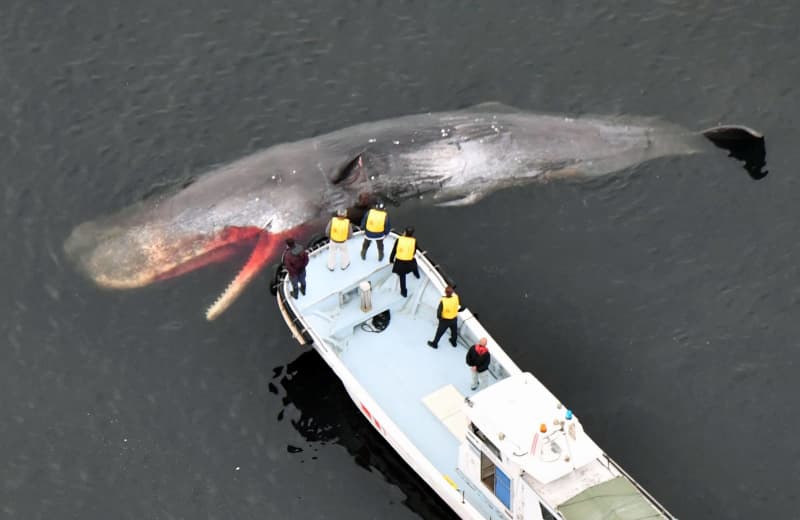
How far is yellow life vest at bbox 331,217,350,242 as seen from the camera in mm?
37594

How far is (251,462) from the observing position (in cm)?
3688

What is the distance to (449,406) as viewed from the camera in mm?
35719

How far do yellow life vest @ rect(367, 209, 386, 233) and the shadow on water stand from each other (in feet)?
17.1

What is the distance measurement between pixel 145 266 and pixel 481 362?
46.9ft

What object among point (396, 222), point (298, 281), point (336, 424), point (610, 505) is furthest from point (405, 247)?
point (610, 505)

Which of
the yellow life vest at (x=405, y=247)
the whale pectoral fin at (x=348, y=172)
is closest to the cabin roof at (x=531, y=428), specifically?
the yellow life vest at (x=405, y=247)

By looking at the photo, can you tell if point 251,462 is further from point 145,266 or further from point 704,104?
point 704,104

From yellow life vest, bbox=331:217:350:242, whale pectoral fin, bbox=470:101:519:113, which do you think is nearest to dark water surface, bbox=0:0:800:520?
whale pectoral fin, bbox=470:101:519:113

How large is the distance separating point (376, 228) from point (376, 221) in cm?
25

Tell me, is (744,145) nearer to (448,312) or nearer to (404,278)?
(404,278)

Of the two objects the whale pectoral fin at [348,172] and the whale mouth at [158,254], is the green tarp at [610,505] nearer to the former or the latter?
the whale mouth at [158,254]

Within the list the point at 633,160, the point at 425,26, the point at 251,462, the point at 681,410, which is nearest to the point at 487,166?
the point at 633,160

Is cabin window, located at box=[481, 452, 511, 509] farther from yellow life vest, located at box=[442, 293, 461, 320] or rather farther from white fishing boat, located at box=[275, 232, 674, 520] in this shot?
yellow life vest, located at box=[442, 293, 461, 320]

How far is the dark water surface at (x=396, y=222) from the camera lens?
36.7 meters
